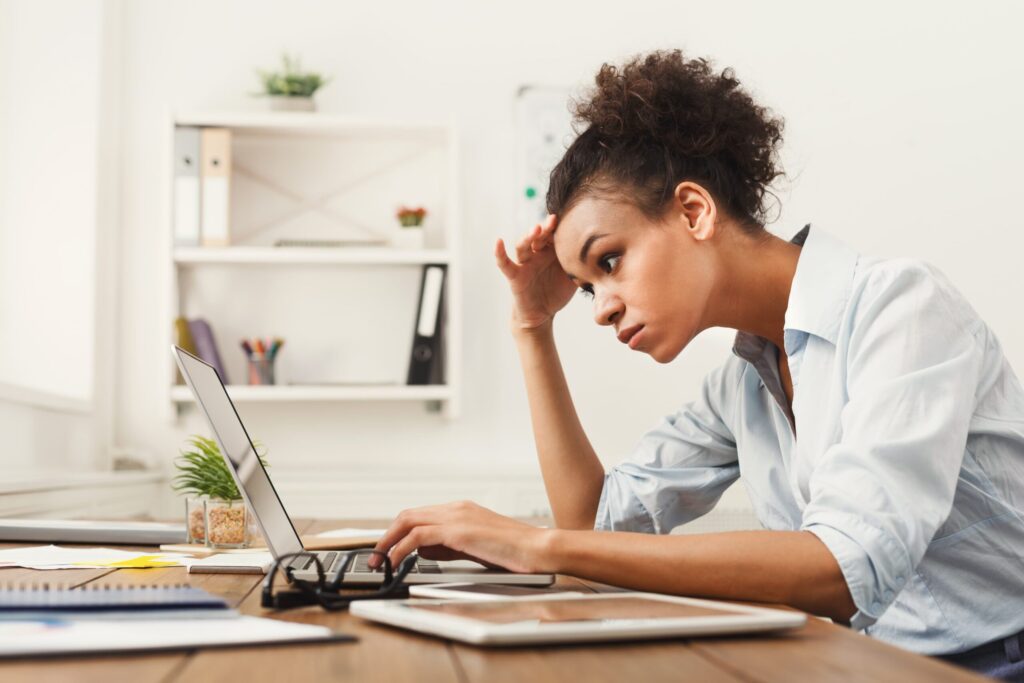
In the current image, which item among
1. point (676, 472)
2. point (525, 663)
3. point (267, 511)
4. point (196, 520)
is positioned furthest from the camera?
point (676, 472)

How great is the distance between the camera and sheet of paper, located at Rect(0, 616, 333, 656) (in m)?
0.54

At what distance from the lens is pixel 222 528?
52.3 inches

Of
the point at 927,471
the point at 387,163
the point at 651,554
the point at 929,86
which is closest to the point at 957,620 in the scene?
the point at 927,471

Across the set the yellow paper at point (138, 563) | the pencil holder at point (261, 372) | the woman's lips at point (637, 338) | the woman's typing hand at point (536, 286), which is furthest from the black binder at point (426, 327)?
the yellow paper at point (138, 563)

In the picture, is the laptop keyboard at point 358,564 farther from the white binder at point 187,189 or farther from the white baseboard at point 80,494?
the white binder at point 187,189

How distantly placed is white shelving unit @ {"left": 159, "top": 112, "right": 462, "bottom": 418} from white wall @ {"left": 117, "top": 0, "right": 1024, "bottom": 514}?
106 mm

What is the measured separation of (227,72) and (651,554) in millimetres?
2521

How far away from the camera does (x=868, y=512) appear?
838 mm

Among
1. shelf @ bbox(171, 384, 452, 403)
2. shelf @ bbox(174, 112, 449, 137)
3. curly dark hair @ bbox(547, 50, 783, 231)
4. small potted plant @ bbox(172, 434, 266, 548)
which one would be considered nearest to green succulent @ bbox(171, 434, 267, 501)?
small potted plant @ bbox(172, 434, 266, 548)

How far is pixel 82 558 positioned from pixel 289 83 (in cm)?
194

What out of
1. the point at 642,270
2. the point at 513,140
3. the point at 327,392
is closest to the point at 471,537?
the point at 642,270

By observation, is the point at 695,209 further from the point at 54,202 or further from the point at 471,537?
the point at 54,202

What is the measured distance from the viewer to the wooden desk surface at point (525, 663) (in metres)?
0.51

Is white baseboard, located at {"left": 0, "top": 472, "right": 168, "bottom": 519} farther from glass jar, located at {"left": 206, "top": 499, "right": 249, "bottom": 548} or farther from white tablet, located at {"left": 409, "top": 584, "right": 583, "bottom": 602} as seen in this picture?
white tablet, located at {"left": 409, "top": 584, "right": 583, "bottom": 602}
